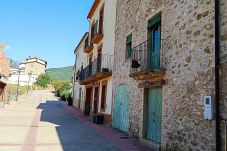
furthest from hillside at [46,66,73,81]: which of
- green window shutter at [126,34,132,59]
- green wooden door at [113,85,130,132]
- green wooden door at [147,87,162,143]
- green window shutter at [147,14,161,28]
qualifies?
green wooden door at [147,87,162,143]

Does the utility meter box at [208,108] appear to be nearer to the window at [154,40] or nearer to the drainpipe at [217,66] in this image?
the drainpipe at [217,66]

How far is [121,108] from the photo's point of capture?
1366 cm

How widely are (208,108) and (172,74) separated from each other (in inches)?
90.1

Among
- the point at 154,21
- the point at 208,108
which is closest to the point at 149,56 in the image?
the point at 154,21

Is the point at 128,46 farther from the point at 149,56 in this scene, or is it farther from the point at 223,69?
the point at 223,69

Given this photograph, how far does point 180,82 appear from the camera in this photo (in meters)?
7.98

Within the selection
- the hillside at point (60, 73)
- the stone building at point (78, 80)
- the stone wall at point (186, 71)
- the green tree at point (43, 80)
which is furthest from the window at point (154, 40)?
the hillside at point (60, 73)

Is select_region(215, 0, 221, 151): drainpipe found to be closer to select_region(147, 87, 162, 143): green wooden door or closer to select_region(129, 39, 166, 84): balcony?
select_region(129, 39, 166, 84): balcony

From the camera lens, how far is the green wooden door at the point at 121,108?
12906mm

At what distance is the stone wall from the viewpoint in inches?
265

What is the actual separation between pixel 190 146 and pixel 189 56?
8.10 feet

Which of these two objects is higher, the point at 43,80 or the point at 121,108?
the point at 43,80

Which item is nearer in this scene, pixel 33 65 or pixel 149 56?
pixel 149 56

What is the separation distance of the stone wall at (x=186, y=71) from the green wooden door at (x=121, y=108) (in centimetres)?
204
